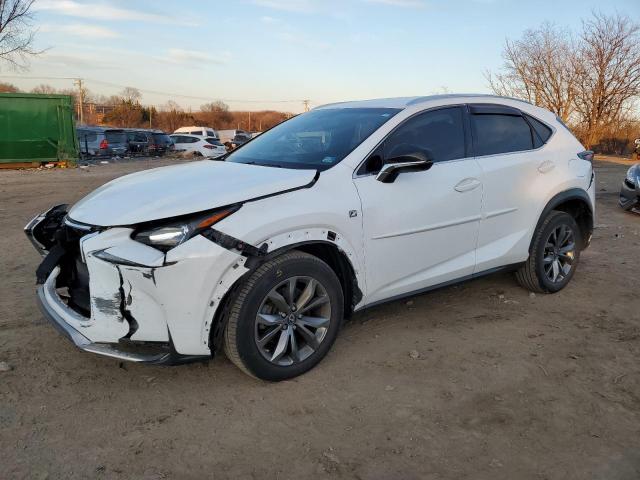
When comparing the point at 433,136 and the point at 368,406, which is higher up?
the point at 433,136

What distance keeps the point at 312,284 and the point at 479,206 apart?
63.7 inches

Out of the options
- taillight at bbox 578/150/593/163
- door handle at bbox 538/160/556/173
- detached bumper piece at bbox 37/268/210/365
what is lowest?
detached bumper piece at bbox 37/268/210/365

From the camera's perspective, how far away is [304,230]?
10.3ft

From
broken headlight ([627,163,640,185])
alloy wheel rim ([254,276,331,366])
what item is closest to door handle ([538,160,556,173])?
alloy wheel rim ([254,276,331,366])

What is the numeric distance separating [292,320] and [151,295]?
85cm

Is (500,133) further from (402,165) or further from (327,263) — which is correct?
(327,263)

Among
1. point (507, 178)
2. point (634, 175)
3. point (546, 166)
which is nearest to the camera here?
point (507, 178)

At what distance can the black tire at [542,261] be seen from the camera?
184 inches

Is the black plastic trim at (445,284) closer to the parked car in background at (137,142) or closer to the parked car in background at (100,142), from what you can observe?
the parked car in background at (100,142)

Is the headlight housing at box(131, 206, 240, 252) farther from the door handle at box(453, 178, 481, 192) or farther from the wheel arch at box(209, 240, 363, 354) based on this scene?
the door handle at box(453, 178, 481, 192)

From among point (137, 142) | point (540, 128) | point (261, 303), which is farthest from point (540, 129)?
point (137, 142)

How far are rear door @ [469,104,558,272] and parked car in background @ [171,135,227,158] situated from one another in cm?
2184

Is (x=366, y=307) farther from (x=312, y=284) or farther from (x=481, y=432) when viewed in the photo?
(x=481, y=432)

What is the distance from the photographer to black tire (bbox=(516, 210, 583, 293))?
4.68 metres
